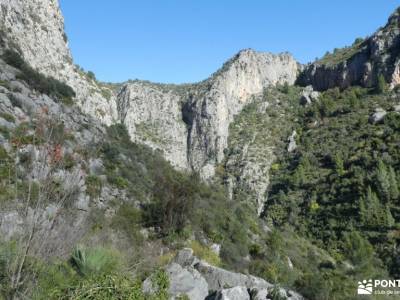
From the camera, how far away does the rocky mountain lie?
6.02m

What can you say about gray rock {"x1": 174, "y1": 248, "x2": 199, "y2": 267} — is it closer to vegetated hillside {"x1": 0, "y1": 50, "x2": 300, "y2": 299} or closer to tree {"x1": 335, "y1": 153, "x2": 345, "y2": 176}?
vegetated hillside {"x1": 0, "y1": 50, "x2": 300, "y2": 299}

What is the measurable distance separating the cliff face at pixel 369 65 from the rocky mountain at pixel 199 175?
0.29m

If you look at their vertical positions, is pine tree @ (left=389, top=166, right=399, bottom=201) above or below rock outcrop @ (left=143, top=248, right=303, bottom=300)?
above

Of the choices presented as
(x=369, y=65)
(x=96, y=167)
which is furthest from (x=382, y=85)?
(x=96, y=167)

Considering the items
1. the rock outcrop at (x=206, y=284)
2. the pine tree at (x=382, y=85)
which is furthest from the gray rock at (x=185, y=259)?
the pine tree at (x=382, y=85)

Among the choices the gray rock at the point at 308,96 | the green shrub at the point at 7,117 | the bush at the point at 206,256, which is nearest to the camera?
the bush at the point at 206,256

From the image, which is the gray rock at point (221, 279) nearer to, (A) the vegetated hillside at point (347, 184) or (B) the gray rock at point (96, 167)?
(B) the gray rock at point (96, 167)

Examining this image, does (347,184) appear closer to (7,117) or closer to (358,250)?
(358,250)

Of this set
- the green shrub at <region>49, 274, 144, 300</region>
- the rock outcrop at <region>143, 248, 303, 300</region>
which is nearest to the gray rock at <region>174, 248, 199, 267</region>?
the rock outcrop at <region>143, 248, 303, 300</region>

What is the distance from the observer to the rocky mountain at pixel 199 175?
6.02 m

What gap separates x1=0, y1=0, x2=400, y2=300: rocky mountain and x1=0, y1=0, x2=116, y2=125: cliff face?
8.0 inches

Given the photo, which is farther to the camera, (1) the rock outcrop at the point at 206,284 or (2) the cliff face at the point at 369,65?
(2) the cliff face at the point at 369,65

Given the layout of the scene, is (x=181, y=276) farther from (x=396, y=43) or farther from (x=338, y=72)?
(x=338, y=72)

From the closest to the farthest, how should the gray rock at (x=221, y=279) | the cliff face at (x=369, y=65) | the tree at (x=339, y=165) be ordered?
the gray rock at (x=221, y=279)
the tree at (x=339, y=165)
the cliff face at (x=369, y=65)
